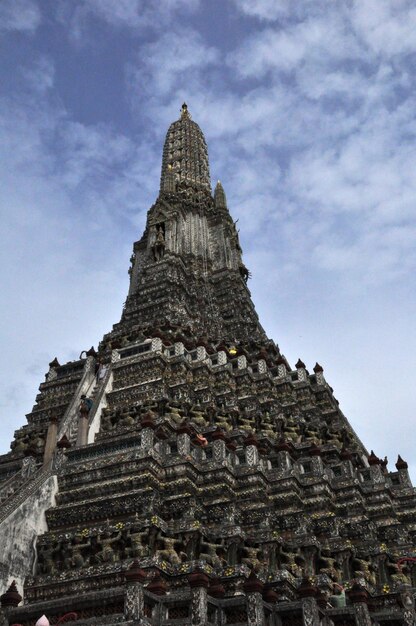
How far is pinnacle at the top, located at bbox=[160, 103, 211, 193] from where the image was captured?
6000cm

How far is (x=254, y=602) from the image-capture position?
42.4ft

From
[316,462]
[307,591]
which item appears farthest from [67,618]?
[316,462]

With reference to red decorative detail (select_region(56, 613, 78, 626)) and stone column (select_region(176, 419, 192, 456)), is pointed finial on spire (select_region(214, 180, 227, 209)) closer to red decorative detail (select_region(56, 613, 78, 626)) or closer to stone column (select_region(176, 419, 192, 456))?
stone column (select_region(176, 419, 192, 456))

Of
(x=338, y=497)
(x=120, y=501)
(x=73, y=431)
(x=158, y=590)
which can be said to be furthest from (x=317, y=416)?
(x=158, y=590)

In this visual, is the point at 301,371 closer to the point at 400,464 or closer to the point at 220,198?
the point at 400,464

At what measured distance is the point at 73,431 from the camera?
27.7 m

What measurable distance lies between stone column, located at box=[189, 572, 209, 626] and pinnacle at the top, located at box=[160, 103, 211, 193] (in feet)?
156

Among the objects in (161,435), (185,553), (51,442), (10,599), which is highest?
(51,442)

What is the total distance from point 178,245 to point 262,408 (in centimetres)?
2153

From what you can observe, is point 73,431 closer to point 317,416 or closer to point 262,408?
point 262,408

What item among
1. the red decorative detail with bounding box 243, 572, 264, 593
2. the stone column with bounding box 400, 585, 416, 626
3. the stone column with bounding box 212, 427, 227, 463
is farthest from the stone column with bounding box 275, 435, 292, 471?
the red decorative detail with bounding box 243, 572, 264, 593

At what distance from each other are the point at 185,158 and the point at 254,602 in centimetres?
5491

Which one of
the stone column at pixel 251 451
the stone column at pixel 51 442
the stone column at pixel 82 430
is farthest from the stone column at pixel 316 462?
the stone column at pixel 51 442

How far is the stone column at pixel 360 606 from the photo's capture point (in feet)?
43.4
